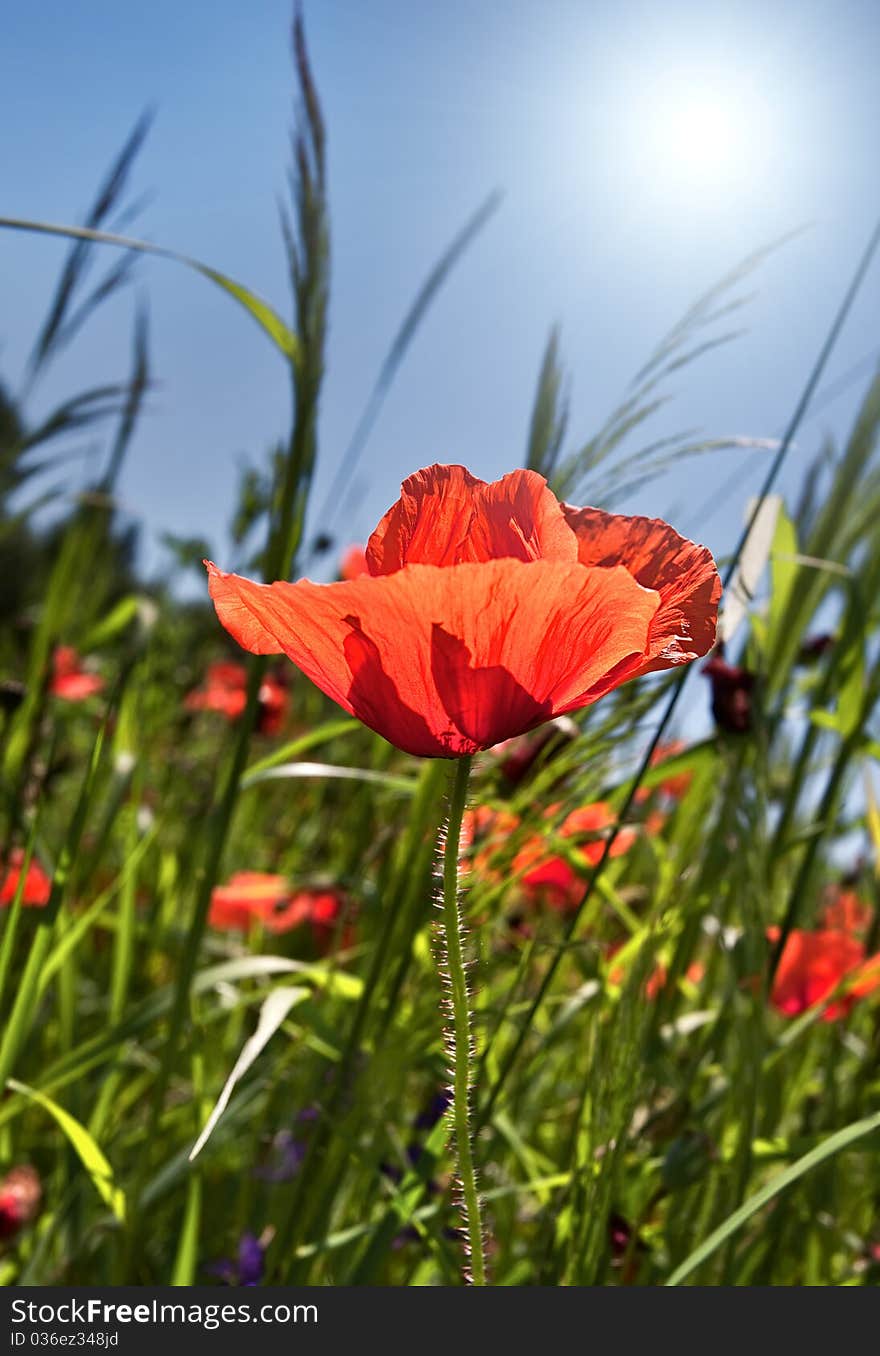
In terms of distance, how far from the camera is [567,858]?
697 millimetres

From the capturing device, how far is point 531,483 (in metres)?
0.34

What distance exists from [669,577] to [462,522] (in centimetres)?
7

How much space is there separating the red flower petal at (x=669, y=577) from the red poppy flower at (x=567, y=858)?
22cm

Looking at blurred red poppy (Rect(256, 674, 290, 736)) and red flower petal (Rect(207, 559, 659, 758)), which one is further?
blurred red poppy (Rect(256, 674, 290, 736))

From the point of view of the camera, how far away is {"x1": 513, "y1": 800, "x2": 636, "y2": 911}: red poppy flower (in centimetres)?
63

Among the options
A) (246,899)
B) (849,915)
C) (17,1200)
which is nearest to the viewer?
(17,1200)

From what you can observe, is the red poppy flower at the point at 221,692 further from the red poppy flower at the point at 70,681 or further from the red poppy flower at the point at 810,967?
the red poppy flower at the point at 810,967

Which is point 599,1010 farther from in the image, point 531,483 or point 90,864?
point 90,864

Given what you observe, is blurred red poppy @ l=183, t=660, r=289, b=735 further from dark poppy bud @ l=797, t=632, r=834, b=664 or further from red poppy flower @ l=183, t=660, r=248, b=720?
dark poppy bud @ l=797, t=632, r=834, b=664

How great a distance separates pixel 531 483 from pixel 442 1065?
1.36 feet

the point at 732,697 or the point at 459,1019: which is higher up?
the point at 732,697

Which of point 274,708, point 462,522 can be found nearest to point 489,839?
point 462,522

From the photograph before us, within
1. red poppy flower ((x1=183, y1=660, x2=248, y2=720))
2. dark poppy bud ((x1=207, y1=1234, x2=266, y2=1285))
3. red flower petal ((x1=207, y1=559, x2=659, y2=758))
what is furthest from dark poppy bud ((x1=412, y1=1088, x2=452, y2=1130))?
red poppy flower ((x1=183, y1=660, x2=248, y2=720))

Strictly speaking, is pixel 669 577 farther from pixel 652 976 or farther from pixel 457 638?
pixel 652 976
